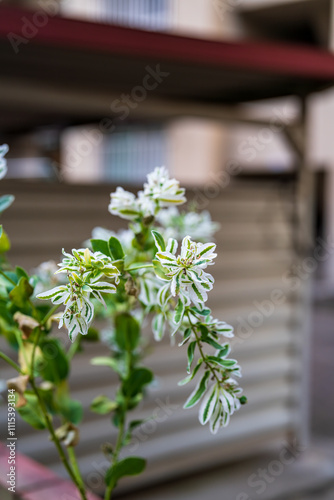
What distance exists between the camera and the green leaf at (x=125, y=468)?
1415mm

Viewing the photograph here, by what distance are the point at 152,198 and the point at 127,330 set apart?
0.37 meters

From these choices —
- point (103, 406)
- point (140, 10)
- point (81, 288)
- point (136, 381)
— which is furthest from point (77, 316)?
point (140, 10)

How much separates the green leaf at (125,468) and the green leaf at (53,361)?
0.32 metres

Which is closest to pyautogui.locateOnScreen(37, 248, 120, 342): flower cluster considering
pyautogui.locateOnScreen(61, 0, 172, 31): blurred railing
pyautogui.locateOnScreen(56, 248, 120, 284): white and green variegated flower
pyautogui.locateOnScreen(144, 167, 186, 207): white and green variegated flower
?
pyautogui.locateOnScreen(56, 248, 120, 284): white and green variegated flower

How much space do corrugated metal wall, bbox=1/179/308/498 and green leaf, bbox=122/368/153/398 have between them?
213 centimetres

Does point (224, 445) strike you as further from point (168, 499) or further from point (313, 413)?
point (313, 413)

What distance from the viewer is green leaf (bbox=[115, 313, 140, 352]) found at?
167 cm

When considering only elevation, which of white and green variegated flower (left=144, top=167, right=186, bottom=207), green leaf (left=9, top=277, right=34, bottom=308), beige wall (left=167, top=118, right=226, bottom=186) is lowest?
green leaf (left=9, top=277, right=34, bottom=308)

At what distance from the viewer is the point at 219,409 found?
1.26 meters

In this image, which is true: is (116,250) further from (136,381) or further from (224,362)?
(136,381)

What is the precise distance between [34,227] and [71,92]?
781 mm

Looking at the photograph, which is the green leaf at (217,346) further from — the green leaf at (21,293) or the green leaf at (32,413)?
the green leaf at (32,413)

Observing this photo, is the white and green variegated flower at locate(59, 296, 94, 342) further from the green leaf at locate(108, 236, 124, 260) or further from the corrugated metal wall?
the corrugated metal wall

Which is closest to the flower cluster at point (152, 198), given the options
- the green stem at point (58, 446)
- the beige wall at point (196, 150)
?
the green stem at point (58, 446)
